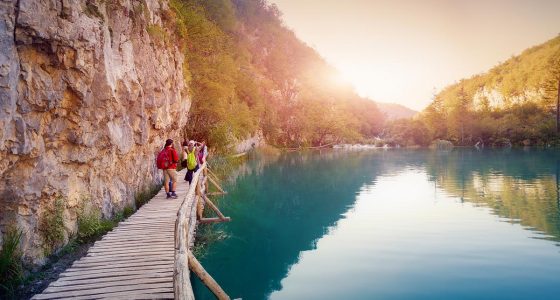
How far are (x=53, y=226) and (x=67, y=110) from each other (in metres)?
2.94

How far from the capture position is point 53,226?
8.69 metres

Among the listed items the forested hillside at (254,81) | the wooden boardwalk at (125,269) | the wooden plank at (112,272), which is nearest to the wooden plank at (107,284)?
the wooden boardwalk at (125,269)

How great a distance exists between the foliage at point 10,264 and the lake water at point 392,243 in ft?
15.0

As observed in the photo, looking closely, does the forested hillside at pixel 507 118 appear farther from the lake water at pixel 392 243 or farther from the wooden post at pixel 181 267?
the wooden post at pixel 181 267

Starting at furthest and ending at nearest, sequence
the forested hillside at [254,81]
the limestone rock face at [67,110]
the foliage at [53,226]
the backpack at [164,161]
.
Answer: the forested hillside at [254,81], the backpack at [164,161], the foliage at [53,226], the limestone rock face at [67,110]

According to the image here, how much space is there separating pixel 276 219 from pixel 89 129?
10.8m

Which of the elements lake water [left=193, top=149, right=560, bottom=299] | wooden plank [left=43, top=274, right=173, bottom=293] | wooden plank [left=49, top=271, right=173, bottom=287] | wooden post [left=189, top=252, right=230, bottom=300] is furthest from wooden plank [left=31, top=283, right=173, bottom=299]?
lake water [left=193, top=149, right=560, bottom=299]

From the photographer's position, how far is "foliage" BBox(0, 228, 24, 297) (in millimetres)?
6879

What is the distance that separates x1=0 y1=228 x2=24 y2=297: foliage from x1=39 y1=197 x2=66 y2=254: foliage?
108cm

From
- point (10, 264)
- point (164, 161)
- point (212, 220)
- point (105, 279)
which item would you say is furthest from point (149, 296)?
point (212, 220)

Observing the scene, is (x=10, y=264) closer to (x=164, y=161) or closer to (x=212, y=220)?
(x=164, y=161)

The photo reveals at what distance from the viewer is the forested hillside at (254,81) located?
33500 millimetres

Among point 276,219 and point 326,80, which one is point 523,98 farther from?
point 276,219

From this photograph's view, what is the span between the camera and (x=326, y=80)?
398 feet
